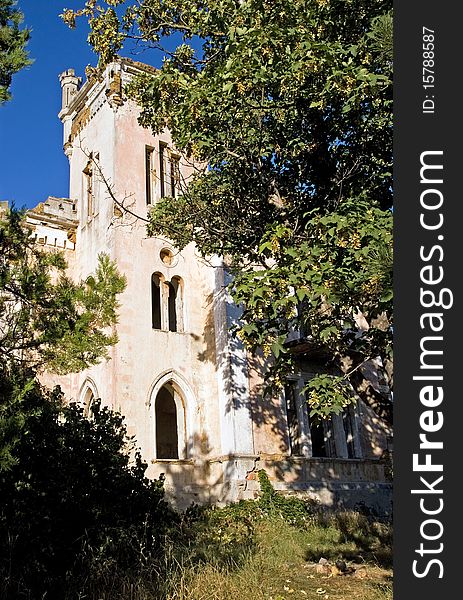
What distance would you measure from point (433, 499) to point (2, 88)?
6.25m

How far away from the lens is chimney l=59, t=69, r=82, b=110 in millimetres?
21547

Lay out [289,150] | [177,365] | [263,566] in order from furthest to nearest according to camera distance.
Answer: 1. [177,365]
2. [289,150]
3. [263,566]

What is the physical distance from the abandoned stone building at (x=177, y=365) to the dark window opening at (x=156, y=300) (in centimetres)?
3

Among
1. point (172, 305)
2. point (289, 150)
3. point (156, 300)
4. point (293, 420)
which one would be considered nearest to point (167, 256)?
point (156, 300)

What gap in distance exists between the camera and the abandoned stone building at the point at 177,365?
15117 mm

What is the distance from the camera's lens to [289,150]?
29.2 ft

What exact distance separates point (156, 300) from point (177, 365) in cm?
215

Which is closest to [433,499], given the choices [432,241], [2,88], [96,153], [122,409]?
[432,241]

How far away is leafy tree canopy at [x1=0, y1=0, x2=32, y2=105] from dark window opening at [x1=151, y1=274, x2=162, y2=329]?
9940 mm

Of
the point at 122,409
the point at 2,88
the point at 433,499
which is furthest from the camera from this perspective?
the point at 122,409

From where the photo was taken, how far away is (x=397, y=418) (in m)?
2.92

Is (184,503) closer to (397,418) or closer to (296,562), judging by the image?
(296,562)

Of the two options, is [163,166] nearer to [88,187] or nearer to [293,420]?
[88,187]

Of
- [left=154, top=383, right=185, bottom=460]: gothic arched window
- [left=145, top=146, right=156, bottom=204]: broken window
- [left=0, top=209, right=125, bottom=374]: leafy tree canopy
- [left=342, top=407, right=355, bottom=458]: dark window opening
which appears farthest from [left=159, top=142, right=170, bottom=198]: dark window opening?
[left=0, top=209, right=125, bottom=374]: leafy tree canopy
